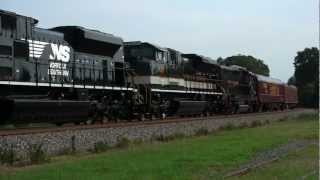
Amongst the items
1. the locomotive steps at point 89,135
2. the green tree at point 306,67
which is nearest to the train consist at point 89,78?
the locomotive steps at point 89,135

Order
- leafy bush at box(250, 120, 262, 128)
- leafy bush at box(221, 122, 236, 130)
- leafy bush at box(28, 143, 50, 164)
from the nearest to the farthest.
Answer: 1. leafy bush at box(28, 143, 50, 164)
2. leafy bush at box(221, 122, 236, 130)
3. leafy bush at box(250, 120, 262, 128)

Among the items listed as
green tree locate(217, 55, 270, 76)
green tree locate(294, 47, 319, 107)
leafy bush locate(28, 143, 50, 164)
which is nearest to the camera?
leafy bush locate(28, 143, 50, 164)

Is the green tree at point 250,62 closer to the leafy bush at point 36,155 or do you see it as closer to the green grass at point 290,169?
the green grass at point 290,169

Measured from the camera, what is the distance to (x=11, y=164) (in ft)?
42.2

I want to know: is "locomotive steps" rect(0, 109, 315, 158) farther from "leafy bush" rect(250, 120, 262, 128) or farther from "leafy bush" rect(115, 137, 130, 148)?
"leafy bush" rect(250, 120, 262, 128)

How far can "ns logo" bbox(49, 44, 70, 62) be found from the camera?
19.9m

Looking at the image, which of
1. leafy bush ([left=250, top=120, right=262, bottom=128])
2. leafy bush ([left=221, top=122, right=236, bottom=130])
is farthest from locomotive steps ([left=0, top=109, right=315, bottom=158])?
leafy bush ([left=250, top=120, right=262, bottom=128])

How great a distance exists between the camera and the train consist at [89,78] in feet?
Result: 58.3

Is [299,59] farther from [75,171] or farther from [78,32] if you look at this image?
[75,171]

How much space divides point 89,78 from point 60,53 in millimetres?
1972

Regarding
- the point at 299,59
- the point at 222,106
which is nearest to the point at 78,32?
the point at 222,106

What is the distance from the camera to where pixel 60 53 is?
20.2m

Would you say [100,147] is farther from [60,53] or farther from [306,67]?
[306,67]

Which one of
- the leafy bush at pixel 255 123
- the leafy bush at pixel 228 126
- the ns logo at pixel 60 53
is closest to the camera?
the ns logo at pixel 60 53
